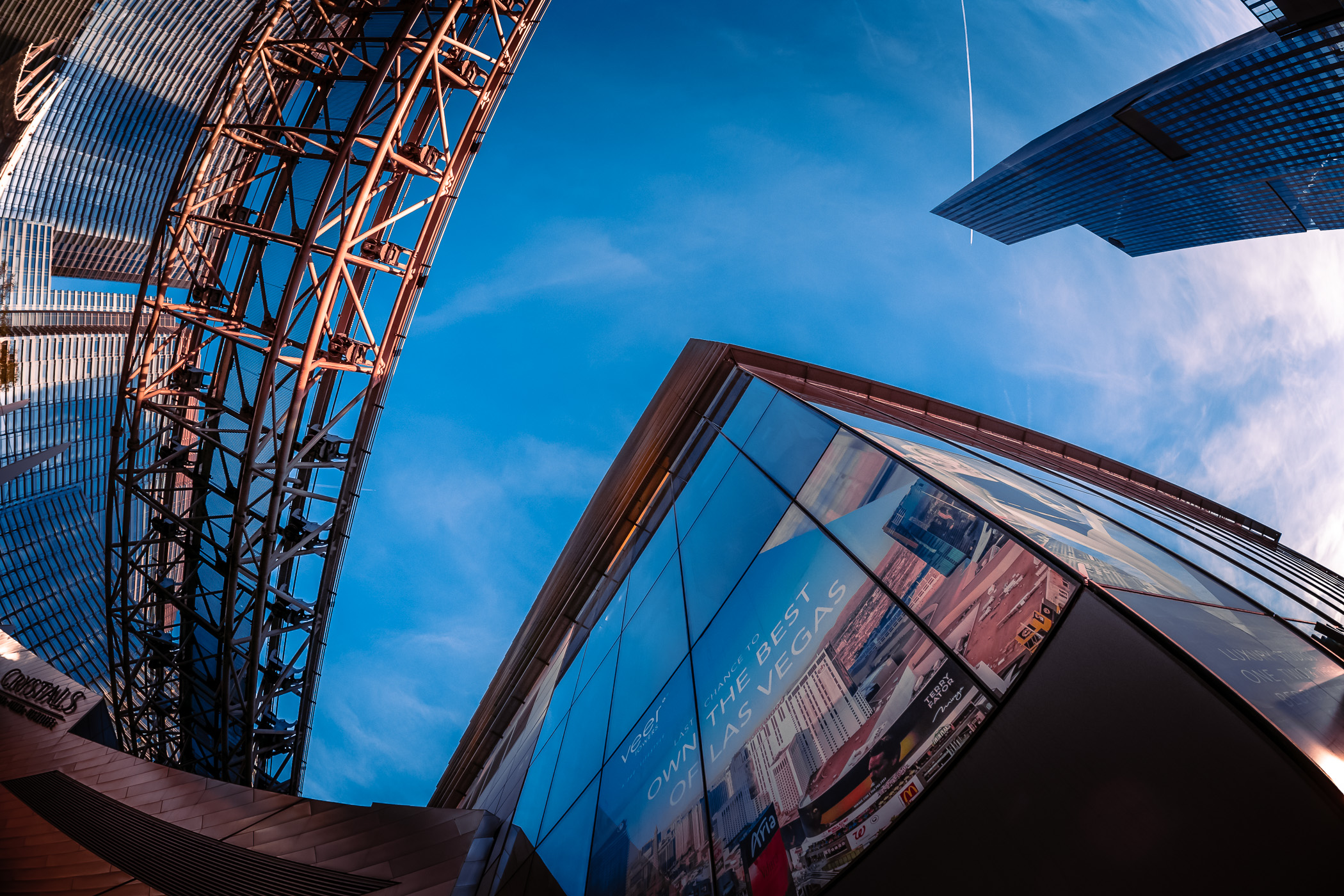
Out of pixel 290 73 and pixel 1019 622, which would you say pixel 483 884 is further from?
pixel 290 73

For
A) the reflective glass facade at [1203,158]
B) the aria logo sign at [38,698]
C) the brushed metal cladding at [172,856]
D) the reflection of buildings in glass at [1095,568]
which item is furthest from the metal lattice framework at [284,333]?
the reflective glass facade at [1203,158]

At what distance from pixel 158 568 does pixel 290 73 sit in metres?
14.1

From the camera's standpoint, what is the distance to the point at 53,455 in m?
77.1

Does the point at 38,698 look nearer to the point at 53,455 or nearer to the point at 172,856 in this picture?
the point at 172,856

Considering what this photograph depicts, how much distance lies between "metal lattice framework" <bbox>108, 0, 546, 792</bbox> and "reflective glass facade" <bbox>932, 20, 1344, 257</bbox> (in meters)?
88.3

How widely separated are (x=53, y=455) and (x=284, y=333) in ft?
328

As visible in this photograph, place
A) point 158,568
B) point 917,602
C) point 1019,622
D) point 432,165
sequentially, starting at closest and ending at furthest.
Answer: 1. point 1019,622
2. point 917,602
3. point 432,165
4. point 158,568

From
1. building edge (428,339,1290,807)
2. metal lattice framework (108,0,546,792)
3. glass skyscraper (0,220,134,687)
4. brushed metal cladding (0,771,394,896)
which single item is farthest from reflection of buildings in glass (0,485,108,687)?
building edge (428,339,1290,807)

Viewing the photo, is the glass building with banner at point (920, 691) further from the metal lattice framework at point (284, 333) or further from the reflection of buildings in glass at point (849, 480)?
the metal lattice framework at point (284, 333)

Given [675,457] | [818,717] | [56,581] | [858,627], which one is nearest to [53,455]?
[56,581]

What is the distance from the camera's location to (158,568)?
54.5 ft

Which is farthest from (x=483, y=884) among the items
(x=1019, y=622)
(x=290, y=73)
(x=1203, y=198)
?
(x=1203, y=198)

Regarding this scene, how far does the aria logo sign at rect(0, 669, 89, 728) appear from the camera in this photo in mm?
19859

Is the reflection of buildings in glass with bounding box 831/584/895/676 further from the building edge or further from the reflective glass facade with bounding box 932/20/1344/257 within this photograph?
the reflective glass facade with bounding box 932/20/1344/257
